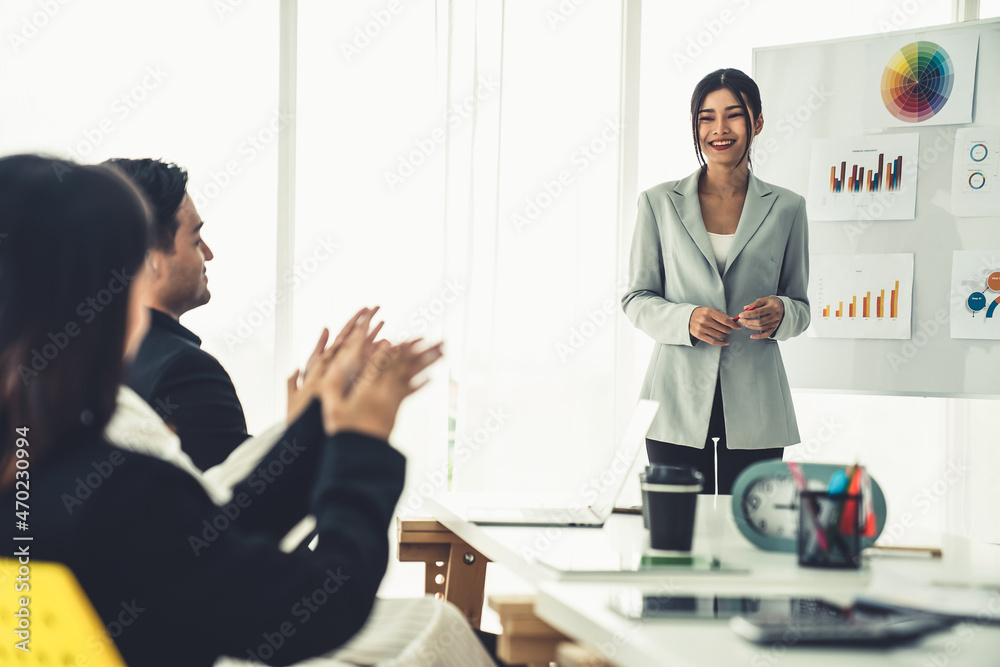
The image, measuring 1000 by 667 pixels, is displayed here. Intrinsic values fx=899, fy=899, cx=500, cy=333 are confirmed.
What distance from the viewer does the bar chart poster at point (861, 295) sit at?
2.99 m

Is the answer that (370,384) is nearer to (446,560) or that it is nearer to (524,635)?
(524,635)

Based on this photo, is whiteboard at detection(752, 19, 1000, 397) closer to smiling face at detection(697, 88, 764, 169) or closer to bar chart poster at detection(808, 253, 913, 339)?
bar chart poster at detection(808, 253, 913, 339)

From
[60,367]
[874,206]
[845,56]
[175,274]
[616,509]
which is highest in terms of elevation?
[845,56]

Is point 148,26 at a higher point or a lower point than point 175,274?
higher

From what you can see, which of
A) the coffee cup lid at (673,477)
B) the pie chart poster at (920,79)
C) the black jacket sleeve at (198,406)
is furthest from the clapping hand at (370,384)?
the pie chart poster at (920,79)

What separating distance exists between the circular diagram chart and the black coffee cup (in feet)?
7.51

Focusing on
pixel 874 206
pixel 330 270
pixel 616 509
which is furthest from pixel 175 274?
pixel 874 206

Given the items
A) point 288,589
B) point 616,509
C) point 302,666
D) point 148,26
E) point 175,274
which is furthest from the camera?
point 148,26

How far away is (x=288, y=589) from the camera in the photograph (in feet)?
2.61

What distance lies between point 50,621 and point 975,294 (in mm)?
2887

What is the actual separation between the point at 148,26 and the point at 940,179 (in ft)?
9.31

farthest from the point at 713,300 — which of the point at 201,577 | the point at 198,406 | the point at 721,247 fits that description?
the point at 201,577

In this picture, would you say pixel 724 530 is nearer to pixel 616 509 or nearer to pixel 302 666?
pixel 616 509

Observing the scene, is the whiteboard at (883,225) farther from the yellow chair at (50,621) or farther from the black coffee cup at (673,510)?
the yellow chair at (50,621)
